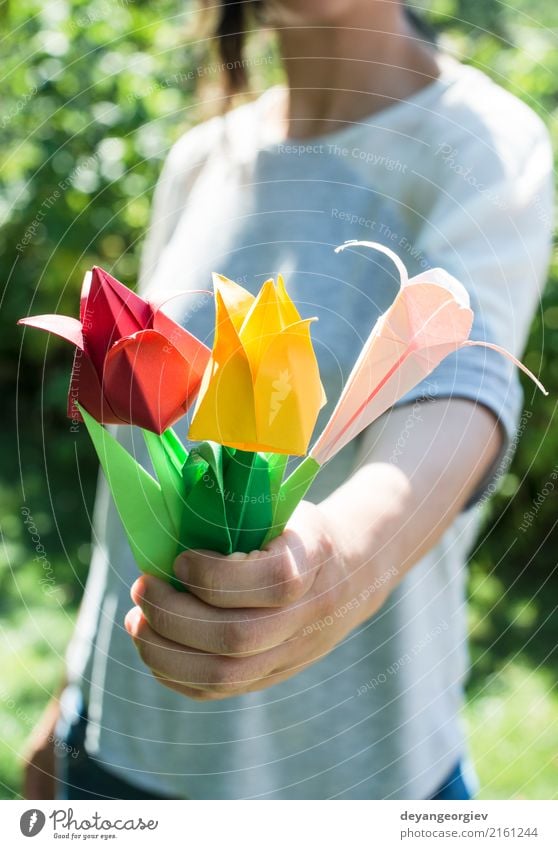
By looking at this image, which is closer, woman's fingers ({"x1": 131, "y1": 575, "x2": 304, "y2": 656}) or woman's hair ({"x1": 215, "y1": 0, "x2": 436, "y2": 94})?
woman's fingers ({"x1": 131, "y1": 575, "x2": 304, "y2": 656})

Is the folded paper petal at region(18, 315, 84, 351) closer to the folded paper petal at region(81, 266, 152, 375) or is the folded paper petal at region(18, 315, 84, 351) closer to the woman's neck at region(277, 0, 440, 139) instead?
the folded paper petal at region(81, 266, 152, 375)

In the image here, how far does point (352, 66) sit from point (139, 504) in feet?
1.12

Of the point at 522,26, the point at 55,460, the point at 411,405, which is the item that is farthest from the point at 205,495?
the point at 522,26

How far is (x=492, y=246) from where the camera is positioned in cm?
44

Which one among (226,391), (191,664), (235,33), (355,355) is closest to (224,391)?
(226,391)

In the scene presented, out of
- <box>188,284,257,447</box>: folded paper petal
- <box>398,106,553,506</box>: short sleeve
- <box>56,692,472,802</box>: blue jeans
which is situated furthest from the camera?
<box>56,692,472,802</box>: blue jeans

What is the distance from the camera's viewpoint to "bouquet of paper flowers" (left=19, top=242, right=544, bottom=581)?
28 centimetres

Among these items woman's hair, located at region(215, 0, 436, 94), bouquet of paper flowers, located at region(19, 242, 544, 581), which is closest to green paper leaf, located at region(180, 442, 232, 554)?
bouquet of paper flowers, located at region(19, 242, 544, 581)

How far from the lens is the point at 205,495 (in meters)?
0.31

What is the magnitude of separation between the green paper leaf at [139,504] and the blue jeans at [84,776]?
0.27 m

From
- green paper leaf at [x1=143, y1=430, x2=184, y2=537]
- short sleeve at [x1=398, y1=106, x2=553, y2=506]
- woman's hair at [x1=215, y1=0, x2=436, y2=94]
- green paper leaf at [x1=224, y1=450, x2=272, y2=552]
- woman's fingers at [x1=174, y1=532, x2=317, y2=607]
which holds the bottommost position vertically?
woman's fingers at [x1=174, y1=532, x2=317, y2=607]

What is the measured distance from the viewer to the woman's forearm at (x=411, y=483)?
0.38 metres

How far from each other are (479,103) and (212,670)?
328 millimetres
